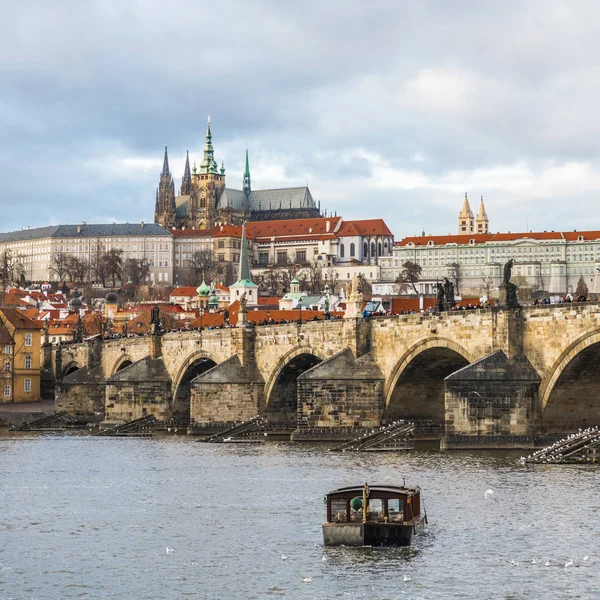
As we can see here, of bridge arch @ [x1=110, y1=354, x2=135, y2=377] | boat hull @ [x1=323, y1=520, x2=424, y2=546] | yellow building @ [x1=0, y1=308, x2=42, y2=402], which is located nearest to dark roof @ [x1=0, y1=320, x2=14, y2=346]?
yellow building @ [x1=0, y1=308, x2=42, y2=402]

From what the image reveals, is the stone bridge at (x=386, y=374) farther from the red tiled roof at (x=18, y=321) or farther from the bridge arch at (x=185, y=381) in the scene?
the red tiled roof at (x=18, y=321)

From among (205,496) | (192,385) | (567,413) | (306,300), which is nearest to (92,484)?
(205,496)

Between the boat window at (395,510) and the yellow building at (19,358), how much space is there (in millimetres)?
67989

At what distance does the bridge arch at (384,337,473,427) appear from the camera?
182 feet

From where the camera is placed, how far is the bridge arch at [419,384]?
55.6 meters

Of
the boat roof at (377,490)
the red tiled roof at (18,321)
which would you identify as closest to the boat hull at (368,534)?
the boat roof at (377,490)

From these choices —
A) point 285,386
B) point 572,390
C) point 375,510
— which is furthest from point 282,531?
point 285,386

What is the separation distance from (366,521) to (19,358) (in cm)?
7136

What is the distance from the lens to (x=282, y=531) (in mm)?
35188

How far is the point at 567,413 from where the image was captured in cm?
4819

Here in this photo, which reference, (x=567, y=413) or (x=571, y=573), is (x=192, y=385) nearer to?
(x=567, y=413)

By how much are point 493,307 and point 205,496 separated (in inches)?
537

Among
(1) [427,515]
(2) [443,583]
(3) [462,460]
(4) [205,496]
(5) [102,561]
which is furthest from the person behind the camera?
(3) [462,460]

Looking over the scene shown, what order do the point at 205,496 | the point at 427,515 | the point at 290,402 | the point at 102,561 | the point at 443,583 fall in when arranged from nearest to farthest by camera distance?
the point at 443,583 < the point at 102,561 < the point at 427,515 < the point at 205,496 < the point at 290,402
